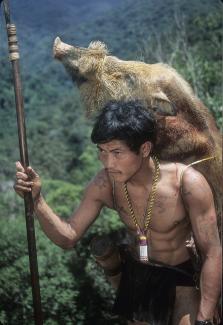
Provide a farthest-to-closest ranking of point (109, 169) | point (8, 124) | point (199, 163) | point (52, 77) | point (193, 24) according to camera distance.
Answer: point (52, 77)
point (193, 24)
point (8, 124)
point (199, 163)
point (109, 169)

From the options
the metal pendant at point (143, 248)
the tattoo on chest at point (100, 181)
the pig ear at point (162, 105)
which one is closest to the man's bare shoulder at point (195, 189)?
the metal pendant at point (143, 248)

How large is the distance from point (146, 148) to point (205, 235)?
1.75ft

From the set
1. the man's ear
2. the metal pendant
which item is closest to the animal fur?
the man's ear

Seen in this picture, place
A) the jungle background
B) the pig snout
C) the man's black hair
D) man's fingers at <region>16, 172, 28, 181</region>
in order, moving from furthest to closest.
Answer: the jungle background
the pig snout
man's fingers at <region>16, 172, 28, 181</region>
the man's black hair

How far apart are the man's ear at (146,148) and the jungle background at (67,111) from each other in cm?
95

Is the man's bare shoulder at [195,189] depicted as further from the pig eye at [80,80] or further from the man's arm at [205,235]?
the pig eye at [80,80]

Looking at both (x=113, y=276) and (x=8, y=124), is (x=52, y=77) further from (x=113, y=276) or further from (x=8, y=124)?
(x=113, y=276)

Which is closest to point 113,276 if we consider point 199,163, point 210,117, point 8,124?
point 199,163

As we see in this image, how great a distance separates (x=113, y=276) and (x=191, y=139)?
→ 936 millimetres

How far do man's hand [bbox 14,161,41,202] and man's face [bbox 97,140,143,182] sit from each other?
38cm

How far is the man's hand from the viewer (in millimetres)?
3219

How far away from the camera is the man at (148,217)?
3131 millimetres

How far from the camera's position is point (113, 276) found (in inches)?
146

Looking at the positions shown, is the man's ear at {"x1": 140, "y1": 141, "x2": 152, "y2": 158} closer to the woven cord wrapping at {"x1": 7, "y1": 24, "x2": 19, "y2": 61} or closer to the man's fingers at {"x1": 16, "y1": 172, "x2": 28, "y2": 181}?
the man's fingers at {"x1": 16, "y1": 172, "x2": 28, "y2": 181}
